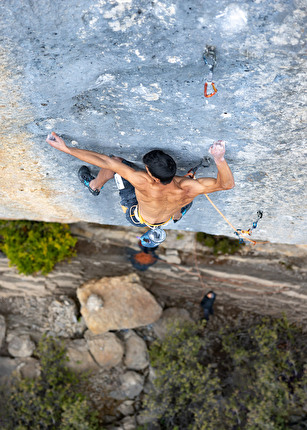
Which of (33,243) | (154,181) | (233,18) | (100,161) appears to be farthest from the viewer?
(33,243)

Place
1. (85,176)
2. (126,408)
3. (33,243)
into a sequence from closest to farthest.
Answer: (85,176) < (33,243) < (126,408)

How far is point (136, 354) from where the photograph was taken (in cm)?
755

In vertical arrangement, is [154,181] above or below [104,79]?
below

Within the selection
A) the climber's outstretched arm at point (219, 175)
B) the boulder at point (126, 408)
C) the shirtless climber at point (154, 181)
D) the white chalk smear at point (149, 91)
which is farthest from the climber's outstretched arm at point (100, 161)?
the boulder at point (126, 408)

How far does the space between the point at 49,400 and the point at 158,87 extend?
6077 millimetres

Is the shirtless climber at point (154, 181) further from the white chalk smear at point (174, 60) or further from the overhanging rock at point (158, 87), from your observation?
the white chalk smear at point (174, 60)

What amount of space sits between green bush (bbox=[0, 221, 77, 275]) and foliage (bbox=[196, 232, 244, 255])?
8.60ft

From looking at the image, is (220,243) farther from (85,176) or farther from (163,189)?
(163,189)

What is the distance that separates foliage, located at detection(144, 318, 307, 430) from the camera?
6.74 meters

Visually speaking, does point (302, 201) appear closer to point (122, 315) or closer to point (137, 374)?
point (122, 315)

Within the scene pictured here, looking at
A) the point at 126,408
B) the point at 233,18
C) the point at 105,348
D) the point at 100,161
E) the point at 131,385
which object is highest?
the point at 233,18

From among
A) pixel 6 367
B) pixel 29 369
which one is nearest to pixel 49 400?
pixel 29 369

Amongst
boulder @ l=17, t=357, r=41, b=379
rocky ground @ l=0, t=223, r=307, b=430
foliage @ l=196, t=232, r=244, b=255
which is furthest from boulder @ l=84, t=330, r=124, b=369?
foliage @ l=196, t=232, r=244, b=255

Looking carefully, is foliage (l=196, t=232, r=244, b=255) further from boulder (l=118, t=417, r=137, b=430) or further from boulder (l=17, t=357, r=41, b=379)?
boulder (l=17, t=357, r=41, b=379)
